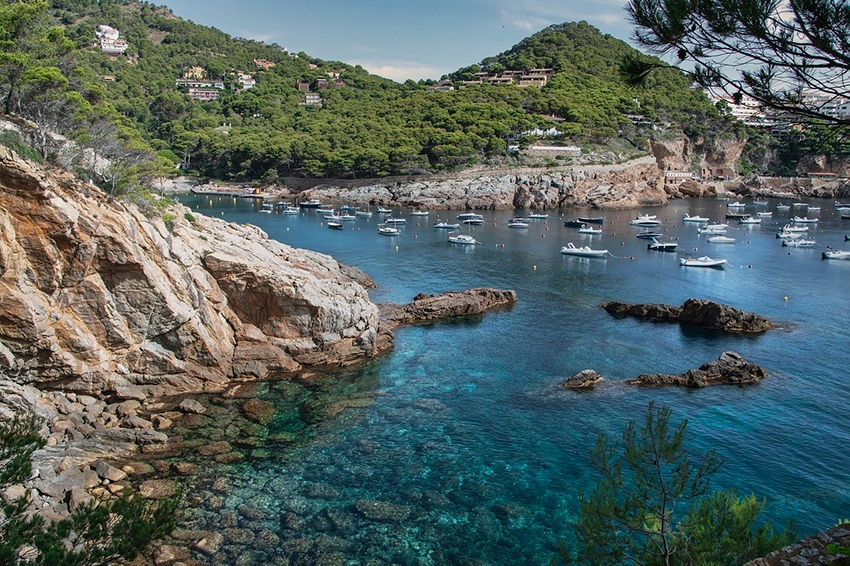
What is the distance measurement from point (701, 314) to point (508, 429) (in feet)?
66.7

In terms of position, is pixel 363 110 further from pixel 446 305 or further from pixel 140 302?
pixel 140 302

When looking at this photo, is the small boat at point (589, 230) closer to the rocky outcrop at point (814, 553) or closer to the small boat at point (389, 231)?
the small boat at point (389, 231)

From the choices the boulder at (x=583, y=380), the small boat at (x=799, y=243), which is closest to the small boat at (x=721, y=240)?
the small boat at (x=799, y=243)

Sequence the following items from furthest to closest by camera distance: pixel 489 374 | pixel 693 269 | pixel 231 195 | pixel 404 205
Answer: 1. pixel 231 195
2. pixel 404 205
3. pixel 693 269
4. pixel 489 374

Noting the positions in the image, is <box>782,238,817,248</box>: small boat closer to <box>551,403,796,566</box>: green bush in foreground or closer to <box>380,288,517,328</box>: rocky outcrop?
<box>380,288,517,328</box>: rocky outcrop

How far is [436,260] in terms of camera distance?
56.8m

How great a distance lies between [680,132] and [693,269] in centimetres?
8681

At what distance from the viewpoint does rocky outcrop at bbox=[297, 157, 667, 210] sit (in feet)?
323

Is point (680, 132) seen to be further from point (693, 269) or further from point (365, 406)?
point (365, 406)

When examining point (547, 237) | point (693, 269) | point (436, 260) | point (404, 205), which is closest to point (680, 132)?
point (404, 205)

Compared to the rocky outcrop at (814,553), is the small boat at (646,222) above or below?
above

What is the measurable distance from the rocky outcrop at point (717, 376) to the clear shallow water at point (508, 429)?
2.03ft

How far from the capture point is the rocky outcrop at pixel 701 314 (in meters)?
36.5

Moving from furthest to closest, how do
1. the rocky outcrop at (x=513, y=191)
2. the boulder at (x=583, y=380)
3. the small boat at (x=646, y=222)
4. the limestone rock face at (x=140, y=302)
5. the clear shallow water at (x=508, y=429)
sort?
the rocky outcrop at (x=513, y=191)
the small boat at (x=646, y=222)
the boulder at (x=583, y=380)
the limestone rock face at (x=140, y=302)
the clear shallow water at (x=508, y=429)
